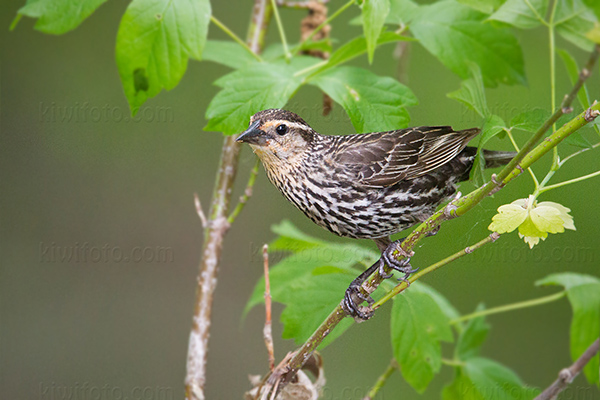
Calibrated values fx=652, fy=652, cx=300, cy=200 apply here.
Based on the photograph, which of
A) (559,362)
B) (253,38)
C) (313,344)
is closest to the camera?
(313,344)

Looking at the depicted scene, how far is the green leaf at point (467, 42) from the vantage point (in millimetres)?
2898

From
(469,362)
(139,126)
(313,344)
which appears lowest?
(469,362)

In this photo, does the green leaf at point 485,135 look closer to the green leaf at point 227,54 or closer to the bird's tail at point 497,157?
the bird's tail at point 497,157

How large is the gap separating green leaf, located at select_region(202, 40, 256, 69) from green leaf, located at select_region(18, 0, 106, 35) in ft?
2.04

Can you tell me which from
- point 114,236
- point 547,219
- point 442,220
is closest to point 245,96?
point 442,220

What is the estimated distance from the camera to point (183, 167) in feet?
23.4

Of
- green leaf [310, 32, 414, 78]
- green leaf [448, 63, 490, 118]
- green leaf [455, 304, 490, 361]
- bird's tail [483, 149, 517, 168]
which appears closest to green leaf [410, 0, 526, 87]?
green leaf [310, 32, 414, 78]

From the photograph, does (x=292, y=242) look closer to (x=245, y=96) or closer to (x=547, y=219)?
(x=245, y=96)

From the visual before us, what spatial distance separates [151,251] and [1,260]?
1471mm

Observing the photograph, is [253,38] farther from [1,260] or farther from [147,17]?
[1,260]

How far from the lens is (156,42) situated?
108 inches

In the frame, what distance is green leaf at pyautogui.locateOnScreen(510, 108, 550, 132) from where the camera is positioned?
2209mm

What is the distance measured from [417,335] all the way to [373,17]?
1.34 metres

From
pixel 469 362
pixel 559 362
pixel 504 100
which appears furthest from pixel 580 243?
pixel 559 362
